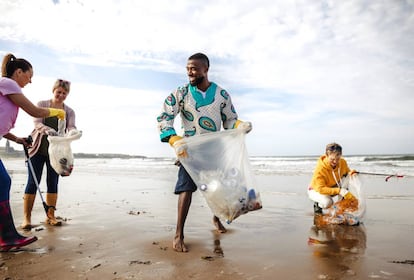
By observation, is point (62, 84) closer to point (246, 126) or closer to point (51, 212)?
point (51, 212)

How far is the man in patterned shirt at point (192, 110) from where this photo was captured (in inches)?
109

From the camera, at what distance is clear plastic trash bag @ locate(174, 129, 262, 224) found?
2535mm

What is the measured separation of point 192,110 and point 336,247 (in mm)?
1714

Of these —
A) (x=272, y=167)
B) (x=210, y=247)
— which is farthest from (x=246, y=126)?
(x=272, y=167)

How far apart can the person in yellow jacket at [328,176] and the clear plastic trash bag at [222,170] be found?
1607 millimetres

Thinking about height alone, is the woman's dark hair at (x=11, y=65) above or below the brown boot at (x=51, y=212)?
above

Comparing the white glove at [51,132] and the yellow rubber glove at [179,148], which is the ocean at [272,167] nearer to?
the white glove at [51,132]

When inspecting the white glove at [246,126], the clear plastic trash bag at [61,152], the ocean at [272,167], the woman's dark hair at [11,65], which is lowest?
the ocean at [272,167]

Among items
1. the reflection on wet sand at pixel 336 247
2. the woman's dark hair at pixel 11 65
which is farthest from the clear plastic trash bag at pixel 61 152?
the reflection on wet sand at pixel 336 247

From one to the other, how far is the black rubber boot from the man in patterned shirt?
1245mm

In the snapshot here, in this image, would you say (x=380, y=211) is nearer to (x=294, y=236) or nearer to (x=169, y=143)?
(x=294, y=236)

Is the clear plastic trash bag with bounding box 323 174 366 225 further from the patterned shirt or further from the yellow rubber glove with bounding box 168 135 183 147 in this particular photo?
the yellow rubber glove with bounding box 168 135 183 147

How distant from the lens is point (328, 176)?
13.0ft

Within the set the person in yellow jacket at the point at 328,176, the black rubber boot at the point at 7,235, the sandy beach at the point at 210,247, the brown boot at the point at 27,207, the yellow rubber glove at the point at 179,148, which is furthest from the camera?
the person in yellow jacket at the point at 328,176
